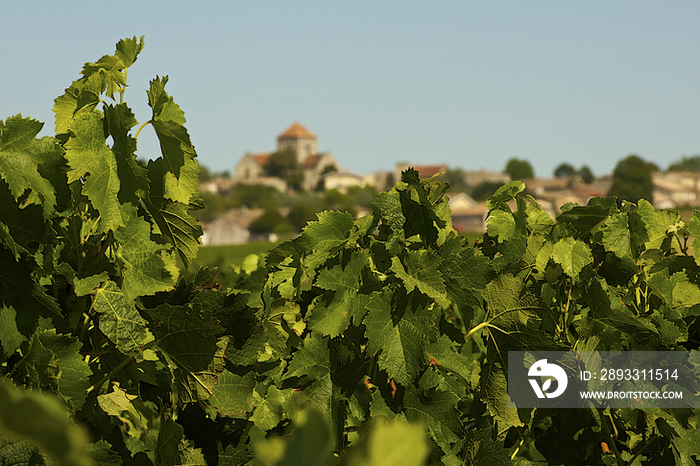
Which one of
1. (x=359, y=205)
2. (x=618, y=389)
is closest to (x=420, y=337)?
(x=618, y=389)

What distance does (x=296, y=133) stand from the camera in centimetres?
15788

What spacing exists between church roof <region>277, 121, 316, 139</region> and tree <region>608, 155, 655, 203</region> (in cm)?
7771

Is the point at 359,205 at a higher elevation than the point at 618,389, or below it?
higher

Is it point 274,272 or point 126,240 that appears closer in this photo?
point 126,240

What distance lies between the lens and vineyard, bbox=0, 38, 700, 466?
1456 millimetres

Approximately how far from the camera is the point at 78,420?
58.7 inches

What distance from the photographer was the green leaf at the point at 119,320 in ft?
4.88

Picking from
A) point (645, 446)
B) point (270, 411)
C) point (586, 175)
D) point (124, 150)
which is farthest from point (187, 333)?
point (586, 175)

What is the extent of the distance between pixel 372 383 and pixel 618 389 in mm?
997

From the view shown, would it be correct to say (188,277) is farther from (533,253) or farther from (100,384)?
(533,253)

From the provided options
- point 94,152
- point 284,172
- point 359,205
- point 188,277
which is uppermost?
point 284,172

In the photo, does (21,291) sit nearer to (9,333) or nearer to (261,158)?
(9,333)

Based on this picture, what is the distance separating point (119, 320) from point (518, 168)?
529 feet

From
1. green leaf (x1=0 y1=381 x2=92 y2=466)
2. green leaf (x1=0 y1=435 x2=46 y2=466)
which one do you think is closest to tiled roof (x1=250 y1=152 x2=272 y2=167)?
green leaf (x1=0 y1=435 x2=46 y2=466)
